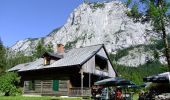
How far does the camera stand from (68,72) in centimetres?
3753

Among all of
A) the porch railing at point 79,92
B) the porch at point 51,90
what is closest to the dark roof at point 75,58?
the porch at point 51,90

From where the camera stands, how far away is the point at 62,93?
38.0 meters

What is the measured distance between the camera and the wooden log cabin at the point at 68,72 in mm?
37000

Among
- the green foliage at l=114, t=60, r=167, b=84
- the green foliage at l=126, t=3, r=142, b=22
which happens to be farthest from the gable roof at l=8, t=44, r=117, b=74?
the green foliage at l=126, t=3, r=142, b=22

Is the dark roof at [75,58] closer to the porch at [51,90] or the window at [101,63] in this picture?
the window at [101,63]

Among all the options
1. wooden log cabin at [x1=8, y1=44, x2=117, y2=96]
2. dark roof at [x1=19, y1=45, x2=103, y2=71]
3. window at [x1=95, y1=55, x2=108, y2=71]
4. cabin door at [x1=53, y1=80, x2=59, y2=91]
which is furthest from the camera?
window at [x1=95, y1=55, x2=108, y2=71]

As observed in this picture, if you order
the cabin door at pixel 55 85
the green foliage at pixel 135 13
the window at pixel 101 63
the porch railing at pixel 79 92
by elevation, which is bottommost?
the porch railing at pixel 79 92

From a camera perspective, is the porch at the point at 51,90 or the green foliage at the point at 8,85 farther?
the green foliage at the point at 8,85

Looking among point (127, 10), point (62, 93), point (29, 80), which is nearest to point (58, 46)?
point (29, 80)

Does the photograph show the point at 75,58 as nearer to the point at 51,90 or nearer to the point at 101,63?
the point at 51,90

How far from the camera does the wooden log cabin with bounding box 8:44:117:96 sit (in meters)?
37.0

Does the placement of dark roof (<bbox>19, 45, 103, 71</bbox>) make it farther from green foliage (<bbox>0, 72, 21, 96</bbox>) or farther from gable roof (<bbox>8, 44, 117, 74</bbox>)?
green foliage (<bbox>0, 72, 21, 96</bbox>)

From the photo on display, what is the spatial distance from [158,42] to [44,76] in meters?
20.1

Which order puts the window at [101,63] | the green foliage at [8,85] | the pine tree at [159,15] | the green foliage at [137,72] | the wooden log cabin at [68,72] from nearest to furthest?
the pine tree at [159,15]
the wooden log cabin at [68,72]
the green foliage at [8,85]
the window at [101,63]
the green foliage at [137,72]
